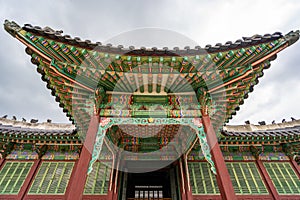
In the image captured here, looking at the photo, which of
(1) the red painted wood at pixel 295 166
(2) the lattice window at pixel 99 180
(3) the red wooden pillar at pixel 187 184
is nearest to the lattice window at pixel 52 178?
(2) the lattice window at pixel 99 180

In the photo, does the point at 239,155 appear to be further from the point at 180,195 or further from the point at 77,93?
the point at 77,93

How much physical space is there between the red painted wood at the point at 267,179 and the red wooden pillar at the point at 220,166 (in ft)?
17.2

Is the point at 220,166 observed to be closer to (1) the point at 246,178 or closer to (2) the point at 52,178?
(1) the point at 246,178

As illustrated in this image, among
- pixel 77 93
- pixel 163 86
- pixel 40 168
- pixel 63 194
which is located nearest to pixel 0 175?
pixel 40 168

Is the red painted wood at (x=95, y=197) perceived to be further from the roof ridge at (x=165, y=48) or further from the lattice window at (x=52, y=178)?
the roof ridge at (x=165, y=48)

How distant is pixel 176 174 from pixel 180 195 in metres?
1.18

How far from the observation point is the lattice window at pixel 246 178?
878 cm

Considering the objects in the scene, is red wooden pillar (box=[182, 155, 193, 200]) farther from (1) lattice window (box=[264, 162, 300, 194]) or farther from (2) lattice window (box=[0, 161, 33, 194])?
(2) lattice window (box=[0, 161, 33, 194])

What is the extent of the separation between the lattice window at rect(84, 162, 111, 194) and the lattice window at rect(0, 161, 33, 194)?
10.1ft

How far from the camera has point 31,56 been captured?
5.69 metres

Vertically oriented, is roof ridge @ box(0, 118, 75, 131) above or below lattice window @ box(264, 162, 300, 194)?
above

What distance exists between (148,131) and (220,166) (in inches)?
146

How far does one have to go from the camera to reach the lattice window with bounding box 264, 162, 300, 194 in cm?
881

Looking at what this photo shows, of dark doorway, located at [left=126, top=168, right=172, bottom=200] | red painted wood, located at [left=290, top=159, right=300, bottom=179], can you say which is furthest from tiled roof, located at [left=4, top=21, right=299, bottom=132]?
dark doorway, located at [left=126, top=168, right=172, bottom=200]
